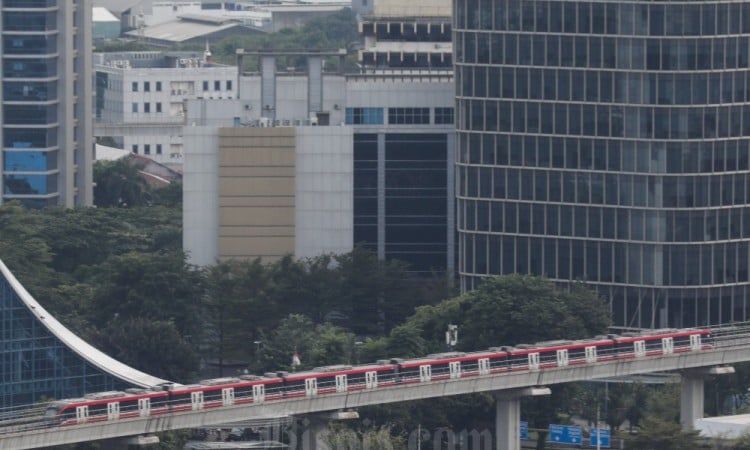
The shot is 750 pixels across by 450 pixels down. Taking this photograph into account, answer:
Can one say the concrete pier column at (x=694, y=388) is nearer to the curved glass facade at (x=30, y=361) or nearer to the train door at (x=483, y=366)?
the train door at (x=483, y=366)

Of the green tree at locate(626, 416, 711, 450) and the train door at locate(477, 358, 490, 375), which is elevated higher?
the train door at locate(477, 358, 490, 375)

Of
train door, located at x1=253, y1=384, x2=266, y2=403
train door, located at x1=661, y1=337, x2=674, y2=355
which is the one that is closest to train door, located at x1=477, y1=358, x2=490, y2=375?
Answer: train door, located at x1=661, y1=337, x2=674, y2=355

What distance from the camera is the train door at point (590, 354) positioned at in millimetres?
173500

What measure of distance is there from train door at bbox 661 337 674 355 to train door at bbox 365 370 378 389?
68.9 ft

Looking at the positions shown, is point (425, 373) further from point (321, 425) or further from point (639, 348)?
point (639, 348)

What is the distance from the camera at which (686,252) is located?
200m

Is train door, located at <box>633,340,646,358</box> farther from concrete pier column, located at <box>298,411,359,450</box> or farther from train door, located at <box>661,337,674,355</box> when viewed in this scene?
concrete pier column, located at <box>298,411,359,450</box>

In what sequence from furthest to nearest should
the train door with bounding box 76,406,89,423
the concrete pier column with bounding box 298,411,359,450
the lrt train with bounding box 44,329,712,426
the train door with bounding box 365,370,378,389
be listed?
the train door with bounding box 365,370,378,389 → the concrete pier column with bounding box 298,411,359,450 → the lrt train with bounding box 44,329,712,426 → the train door with bounding box 76,406,89,423

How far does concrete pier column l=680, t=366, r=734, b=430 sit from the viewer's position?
176375mm

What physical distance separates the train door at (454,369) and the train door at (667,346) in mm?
15326

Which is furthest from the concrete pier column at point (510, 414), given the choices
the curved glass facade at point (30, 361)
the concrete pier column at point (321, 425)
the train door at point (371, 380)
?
the curved glass facade at point (30, 361)

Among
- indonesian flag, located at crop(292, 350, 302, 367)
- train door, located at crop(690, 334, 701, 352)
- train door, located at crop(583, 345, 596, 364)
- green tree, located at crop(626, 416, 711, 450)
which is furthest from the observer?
train door, located at crop(690, 334, 701, 352)

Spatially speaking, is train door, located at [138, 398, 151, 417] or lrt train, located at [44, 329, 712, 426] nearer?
lrt train, located at [44, 329, 712, 426]

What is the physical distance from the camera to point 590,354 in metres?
174
